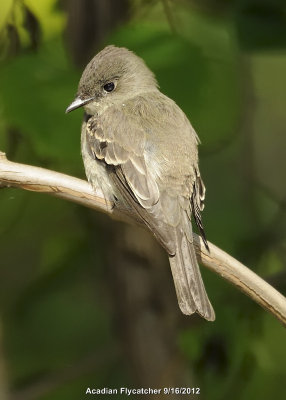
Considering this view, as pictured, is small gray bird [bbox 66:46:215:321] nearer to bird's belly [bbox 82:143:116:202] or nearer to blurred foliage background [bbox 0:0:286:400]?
bird's belly [bbox 82:143:116:202]

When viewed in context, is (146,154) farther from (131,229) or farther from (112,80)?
(131,229)

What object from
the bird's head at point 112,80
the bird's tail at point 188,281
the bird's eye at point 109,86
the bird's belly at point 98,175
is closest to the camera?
the bird's tail at point 188,281

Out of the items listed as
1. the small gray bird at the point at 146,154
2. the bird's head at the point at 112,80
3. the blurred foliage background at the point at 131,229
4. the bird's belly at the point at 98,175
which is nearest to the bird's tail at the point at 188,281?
the small gray bird at the point at 146,154

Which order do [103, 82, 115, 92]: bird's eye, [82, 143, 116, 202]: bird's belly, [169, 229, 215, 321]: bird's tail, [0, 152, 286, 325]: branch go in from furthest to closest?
[103, 82, 115, 92]: bird's eye, [82, 143, 116, 202]: bird's belly, [169, 229, 215, 321]: bird's tail, [0, 152, 286, 325]: branch

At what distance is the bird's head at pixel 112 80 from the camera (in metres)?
4.07

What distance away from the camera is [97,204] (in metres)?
3.41

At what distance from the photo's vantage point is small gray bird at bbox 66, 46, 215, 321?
3.52 meters

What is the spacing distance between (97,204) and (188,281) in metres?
0.45

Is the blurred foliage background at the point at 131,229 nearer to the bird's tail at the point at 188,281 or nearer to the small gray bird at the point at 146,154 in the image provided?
the small gray bird at the point at 146,154

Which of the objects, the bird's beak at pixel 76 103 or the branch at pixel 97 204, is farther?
the bird's beak at pixel 76 103

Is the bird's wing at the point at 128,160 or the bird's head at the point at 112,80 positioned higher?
the bird's head at the point at 112,80

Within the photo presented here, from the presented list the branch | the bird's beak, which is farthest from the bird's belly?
the branch

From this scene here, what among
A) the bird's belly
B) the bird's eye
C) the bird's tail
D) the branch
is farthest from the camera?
the bird's eye

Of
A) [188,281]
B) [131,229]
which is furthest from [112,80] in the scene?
[188,281]
